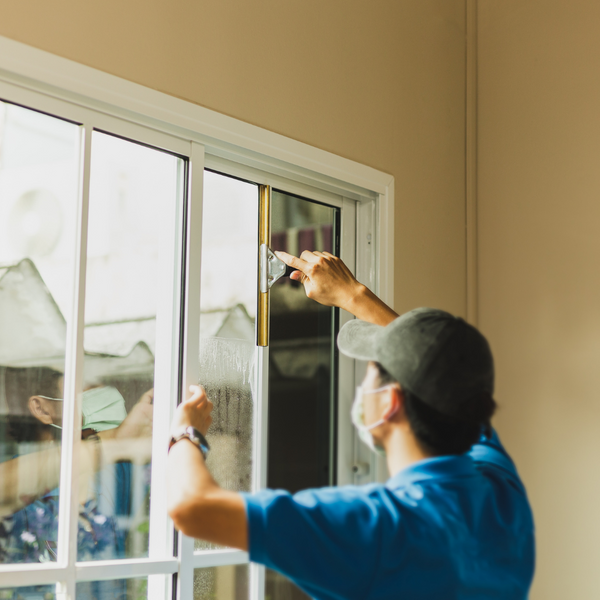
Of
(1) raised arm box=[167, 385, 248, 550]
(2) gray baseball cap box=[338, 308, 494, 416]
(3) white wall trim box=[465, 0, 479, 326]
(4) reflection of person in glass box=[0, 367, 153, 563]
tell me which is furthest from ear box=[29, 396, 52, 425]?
(3) white wall trim box=[465, 0, 479, 326]

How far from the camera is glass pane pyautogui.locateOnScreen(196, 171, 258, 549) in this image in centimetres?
173

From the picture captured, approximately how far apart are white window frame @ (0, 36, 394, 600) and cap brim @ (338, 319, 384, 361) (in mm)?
427

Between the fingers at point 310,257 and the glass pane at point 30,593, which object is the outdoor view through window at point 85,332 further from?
the fingers at point 310,257

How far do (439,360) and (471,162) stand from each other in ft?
5.02

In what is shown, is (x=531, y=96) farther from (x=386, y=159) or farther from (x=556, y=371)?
(x=556, y=371)

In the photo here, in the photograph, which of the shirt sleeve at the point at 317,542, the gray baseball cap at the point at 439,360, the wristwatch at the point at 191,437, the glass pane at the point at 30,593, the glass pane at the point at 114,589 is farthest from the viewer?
the glass pane at the point at 114,589

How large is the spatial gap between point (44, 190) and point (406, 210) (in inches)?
44.0

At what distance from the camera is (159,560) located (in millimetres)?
1539

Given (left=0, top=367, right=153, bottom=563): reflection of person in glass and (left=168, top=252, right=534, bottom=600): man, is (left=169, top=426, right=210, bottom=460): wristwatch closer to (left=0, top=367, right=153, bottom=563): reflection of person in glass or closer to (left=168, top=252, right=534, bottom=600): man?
(left=168, top=252, right=534, bottom=600): man

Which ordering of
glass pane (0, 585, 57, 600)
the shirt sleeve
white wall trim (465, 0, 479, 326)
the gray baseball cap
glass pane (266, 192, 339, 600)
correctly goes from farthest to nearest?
white wall trim (465, 0, 479, 326)
glass pane (266, 192, 339, 600)
glass pane (0, 585, 57, 600)
the gray baseball cap
the shirt sleeve

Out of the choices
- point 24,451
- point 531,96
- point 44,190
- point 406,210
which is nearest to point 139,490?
point 24,451

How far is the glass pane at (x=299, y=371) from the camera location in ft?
6.19

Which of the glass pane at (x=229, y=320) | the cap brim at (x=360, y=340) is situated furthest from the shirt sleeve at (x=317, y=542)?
the glass pane at (x=229, y=320)

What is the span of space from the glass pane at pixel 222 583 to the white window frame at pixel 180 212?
23mm
